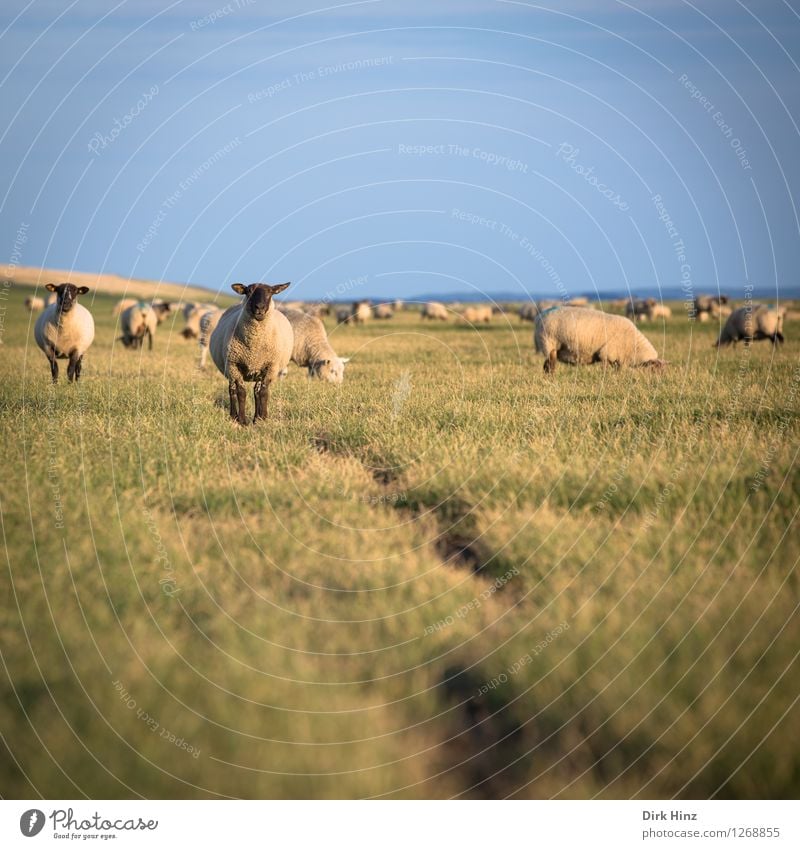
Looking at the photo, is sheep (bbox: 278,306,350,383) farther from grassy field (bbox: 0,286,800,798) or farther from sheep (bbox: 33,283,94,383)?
grassy field (bbox: 0,286,800,798)

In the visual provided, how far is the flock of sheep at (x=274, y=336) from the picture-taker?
39.6ft

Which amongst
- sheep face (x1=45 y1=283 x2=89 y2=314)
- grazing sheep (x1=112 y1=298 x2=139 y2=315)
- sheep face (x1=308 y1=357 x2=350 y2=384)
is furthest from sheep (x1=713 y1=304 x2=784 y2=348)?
grazing sheep (x1=112 y1=298 x2=139 y2=315)

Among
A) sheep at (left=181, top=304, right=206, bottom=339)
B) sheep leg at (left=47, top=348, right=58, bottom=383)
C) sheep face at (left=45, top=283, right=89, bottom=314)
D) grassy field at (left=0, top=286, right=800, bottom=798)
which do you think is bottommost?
grassy field at (left=0, top=286, right=800, bottom=798)

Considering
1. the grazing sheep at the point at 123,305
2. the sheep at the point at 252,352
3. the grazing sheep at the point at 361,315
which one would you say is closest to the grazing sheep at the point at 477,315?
the grazing sheep at the point at 361,315

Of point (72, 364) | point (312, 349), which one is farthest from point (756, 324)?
point (72, 364)

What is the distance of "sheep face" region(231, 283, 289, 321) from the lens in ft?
36.7

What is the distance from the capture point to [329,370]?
1859 cm

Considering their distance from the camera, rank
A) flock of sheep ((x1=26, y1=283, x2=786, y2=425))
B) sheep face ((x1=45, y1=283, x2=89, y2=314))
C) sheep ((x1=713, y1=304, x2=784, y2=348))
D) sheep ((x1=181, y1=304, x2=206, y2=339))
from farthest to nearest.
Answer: sheep ((x1=181, y1=304, x2=206, y2=339))
sheep ((x1=713, y1=304, x2=784, y2=348))
sheep face ((x1=45, y1=283, x2=89, y2=314))
flock of sheep ((x1=26, y1=283, x2=786, y2=425))

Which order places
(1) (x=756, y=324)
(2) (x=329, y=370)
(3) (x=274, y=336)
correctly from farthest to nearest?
(1) (x=756, y=324), (2) (x=329, y=370), (3) (x=274, y=336)

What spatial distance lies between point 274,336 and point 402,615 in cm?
796

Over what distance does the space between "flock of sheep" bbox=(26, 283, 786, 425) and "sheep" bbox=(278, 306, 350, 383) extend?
1.0 inches

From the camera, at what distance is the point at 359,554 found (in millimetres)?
6172

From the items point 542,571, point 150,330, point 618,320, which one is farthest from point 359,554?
point 150,330

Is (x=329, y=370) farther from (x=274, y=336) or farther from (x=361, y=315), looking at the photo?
(x=361, y=315)
